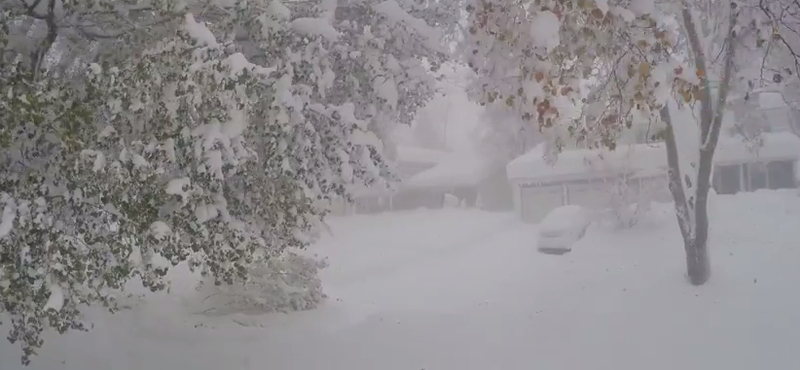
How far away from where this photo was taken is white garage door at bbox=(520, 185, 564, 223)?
11.7 meters

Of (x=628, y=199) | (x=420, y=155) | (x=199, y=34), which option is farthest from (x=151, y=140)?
(x=420, y=155)

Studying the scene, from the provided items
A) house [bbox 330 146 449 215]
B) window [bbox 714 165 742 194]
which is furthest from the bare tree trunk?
house [bbox 330 146 449 215]

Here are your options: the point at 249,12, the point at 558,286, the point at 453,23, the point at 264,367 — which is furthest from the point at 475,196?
the point at 249,12

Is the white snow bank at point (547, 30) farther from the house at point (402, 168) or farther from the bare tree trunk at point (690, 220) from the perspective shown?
the house at point (402, 168)

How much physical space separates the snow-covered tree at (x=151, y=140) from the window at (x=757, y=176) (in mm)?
7154

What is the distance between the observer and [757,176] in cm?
1023

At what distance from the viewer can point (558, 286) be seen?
971cm

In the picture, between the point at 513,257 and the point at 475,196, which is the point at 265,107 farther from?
the point at 475,196

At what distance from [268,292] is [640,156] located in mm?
6402

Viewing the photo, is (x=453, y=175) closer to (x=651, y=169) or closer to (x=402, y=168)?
(x=402, y=168)

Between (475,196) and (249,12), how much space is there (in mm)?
10875

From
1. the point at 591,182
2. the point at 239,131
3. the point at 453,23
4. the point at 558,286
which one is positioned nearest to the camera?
the point at 239,131

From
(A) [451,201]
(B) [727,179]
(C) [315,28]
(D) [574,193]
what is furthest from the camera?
(A) [451,201]

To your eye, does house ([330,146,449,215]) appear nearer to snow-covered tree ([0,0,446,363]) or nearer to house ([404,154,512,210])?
house ([404,154,512,210])
